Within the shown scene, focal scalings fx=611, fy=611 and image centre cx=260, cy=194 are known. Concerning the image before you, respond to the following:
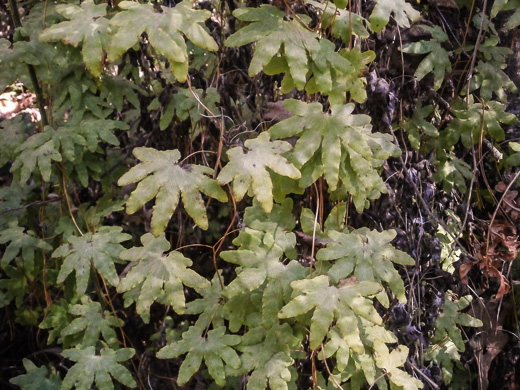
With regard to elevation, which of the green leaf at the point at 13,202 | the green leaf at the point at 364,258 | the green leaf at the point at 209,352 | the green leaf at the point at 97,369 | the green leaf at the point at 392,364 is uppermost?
the green leaf at the point at 364,258

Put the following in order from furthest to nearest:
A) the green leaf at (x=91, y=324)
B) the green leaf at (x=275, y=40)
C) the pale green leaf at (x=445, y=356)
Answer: the pale green leaf at (x=445, y=356) → the green leaf at (x=91, y=324) → the green leaf at (x=275, y=40)

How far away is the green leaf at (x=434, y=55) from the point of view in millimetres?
2207

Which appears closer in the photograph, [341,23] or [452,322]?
[341,23]

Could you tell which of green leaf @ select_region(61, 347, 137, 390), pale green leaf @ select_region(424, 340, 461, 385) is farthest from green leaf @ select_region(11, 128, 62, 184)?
pale green leaf @ select_region(424, 340, 461, 385)

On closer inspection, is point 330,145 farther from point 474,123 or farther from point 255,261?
point 474,123

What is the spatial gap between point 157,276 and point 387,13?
106cm

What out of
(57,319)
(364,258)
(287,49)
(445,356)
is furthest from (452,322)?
(57,319)

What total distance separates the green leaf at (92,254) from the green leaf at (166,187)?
0.49 metres

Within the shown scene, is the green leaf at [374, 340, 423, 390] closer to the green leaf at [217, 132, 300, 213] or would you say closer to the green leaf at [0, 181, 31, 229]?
the green leaf at [217, 132, 300, 213]

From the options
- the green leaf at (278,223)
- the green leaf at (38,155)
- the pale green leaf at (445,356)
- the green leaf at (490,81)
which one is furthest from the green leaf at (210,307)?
the green leaf at (490,81)

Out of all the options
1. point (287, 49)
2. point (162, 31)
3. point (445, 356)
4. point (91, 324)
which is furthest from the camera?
point (445, 356)

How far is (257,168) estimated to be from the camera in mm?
1556

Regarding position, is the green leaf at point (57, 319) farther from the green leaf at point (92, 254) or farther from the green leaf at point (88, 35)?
the green leaf at point (88, 35)

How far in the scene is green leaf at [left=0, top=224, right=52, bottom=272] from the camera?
7.32 feet
